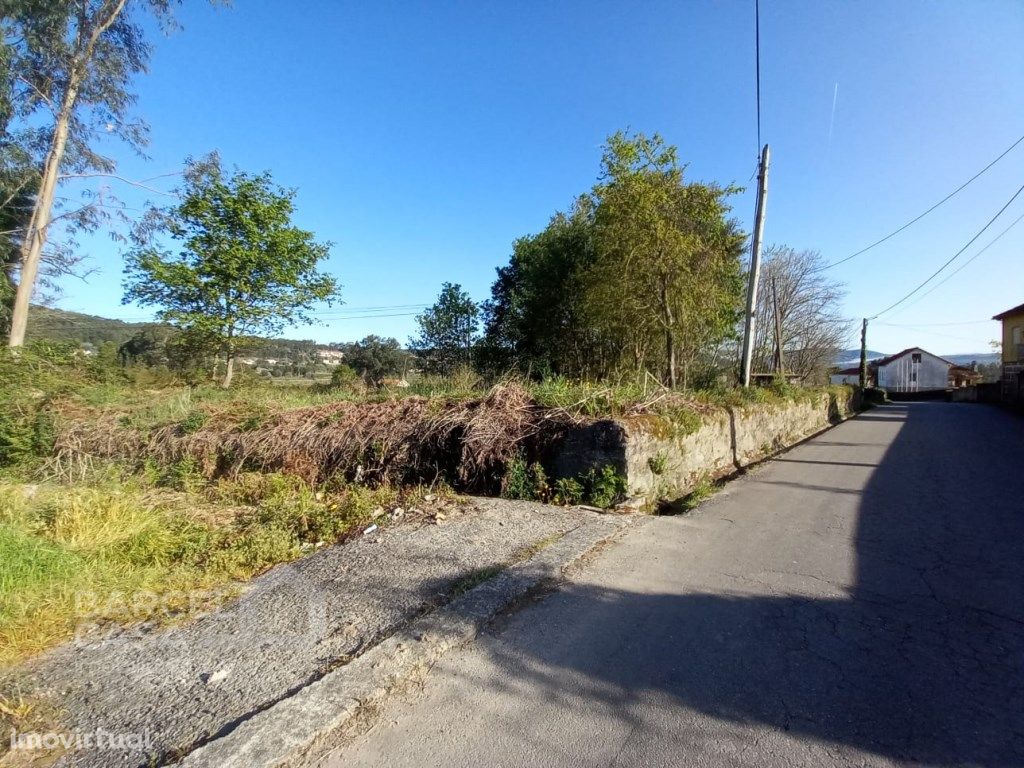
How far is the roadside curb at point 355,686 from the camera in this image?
1.92m

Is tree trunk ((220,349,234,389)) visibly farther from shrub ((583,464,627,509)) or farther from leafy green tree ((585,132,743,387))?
shrub ((583,464,627,509))

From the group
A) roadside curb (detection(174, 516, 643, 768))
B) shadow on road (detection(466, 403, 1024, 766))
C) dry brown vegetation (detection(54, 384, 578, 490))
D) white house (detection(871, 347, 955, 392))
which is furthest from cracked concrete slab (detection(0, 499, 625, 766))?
white house (detection(871, 347, 955, 392))

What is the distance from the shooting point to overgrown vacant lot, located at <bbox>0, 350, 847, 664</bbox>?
3.39 m

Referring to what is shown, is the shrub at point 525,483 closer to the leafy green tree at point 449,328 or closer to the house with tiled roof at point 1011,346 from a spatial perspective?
the leafy green tree at point 449,328

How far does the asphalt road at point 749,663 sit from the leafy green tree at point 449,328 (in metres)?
17.5

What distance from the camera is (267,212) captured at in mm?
16547

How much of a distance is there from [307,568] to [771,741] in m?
3.12

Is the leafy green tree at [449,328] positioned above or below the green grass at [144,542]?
Answer: above

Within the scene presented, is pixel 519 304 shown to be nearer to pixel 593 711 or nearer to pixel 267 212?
pixel 267 212

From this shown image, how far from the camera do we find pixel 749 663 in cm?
259

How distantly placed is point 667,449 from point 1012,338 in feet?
129

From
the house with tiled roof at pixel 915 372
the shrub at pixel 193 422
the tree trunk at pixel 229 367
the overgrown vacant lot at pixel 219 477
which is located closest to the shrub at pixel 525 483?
the overgrown vacant lot at pixel 219 477

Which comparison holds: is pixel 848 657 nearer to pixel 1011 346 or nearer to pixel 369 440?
pixel 369 440

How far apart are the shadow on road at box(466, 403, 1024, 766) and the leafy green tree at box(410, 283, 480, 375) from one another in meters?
18.4
